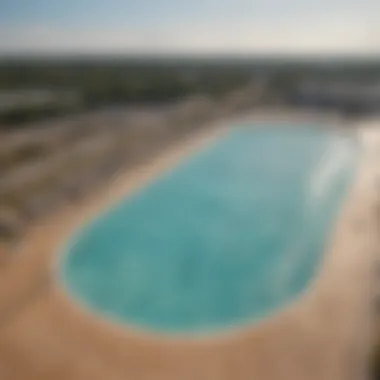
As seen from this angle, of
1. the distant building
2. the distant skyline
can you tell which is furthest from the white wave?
the distant skyline

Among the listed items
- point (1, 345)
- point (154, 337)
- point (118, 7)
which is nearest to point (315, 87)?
point (118, 7)

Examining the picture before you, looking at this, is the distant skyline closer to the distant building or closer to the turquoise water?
the distant building

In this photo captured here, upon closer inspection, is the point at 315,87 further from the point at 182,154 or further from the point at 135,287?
the point at 135,287

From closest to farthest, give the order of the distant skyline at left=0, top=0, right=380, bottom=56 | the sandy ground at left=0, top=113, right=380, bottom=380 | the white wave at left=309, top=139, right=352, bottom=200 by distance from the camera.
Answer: the sandy ground at left=0, top=113, right=380, bottom=380 < the distant skyline at left=0, top=0, right=380, bottom=56 < the white wave at left=309, top=139, right=352, bottom=200

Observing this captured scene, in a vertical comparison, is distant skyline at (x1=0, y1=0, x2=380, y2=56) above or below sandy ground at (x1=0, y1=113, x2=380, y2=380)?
above

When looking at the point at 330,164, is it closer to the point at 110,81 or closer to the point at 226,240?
the point at 226,240

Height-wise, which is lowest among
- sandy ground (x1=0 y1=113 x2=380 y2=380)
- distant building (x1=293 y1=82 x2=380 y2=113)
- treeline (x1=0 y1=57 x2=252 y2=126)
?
sandy ground (x1=0 y1=113 x2=380 y2=380)
